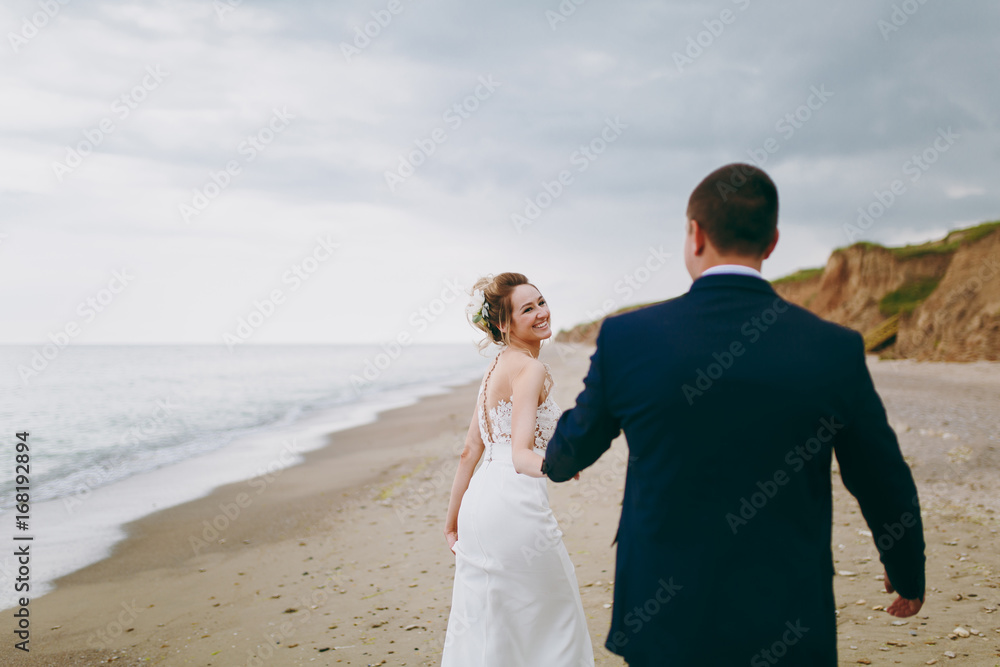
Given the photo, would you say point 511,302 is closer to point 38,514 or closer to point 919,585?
point 919,585

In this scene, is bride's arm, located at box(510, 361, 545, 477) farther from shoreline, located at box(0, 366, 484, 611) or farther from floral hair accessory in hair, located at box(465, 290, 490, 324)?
shoreline, located at box(0, 366, 484, 611)

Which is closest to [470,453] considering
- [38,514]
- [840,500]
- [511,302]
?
[511,302]

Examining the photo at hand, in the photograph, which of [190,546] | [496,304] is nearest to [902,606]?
[496,304]

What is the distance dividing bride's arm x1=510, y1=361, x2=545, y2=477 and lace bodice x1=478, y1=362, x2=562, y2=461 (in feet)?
0.31

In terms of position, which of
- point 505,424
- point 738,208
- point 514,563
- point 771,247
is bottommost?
point 514,563

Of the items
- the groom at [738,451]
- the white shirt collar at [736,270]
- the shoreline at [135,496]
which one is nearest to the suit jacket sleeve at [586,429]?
the groom at [738,451]

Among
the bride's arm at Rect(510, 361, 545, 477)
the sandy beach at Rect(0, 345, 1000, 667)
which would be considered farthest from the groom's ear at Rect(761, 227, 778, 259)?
the bride's arm at Rect(510, 361, 545, 477)

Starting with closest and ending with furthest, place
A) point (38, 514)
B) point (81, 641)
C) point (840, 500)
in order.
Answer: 1. point (81, 641)
2. point (840, 500)
3. point (38, 514)

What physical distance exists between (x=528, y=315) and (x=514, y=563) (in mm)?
1293

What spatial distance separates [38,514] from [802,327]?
12452 mm

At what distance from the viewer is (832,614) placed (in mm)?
1777

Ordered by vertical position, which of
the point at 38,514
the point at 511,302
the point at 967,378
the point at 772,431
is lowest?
the point at 38,514

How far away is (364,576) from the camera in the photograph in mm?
6383

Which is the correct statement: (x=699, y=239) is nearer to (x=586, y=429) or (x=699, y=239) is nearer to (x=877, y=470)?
(x=586, y=429)
